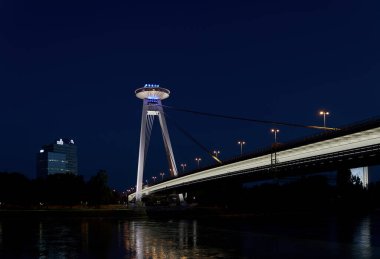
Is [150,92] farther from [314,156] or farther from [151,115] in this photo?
[314,156]

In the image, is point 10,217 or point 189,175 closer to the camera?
point 10,217

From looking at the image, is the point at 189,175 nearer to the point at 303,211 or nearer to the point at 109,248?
the point at 303,211

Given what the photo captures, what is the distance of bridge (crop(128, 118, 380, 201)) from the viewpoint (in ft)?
128

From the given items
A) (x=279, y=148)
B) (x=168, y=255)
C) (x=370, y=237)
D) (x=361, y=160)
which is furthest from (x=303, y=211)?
(x=168, y=255)

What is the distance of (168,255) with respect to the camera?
19062 mm

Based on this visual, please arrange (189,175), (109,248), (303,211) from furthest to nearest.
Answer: (189,175) < (303,211) < (109,248)

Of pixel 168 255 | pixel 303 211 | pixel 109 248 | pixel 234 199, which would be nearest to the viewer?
pixel 168 255

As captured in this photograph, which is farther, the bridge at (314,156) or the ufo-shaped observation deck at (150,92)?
the ufo-shaped observation deck at (150,92)

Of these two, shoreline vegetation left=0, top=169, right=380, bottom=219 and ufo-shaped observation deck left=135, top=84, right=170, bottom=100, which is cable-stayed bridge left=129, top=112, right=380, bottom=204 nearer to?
shoreline vegetation left=0, top=169, right=380, bottom=219

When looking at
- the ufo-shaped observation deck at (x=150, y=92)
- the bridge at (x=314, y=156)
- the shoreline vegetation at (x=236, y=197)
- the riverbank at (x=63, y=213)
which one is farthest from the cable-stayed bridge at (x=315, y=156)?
the ufo-shaped observation deck at (x=150, y=92)

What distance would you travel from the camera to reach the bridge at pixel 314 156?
3912 cm

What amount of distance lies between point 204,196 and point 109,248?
96791 mm

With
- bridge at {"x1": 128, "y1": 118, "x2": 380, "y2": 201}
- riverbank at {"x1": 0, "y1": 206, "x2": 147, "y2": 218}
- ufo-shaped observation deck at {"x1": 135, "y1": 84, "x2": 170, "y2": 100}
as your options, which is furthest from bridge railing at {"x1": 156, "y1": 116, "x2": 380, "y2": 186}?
ufo-shaped observation deck at {"x1": 135, "y1": 84, "x2": 170, "y2": 100}

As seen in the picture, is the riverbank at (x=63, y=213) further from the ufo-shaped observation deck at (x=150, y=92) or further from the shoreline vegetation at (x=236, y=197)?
the ufo-shaped observation deck at (x=150, y=92)
